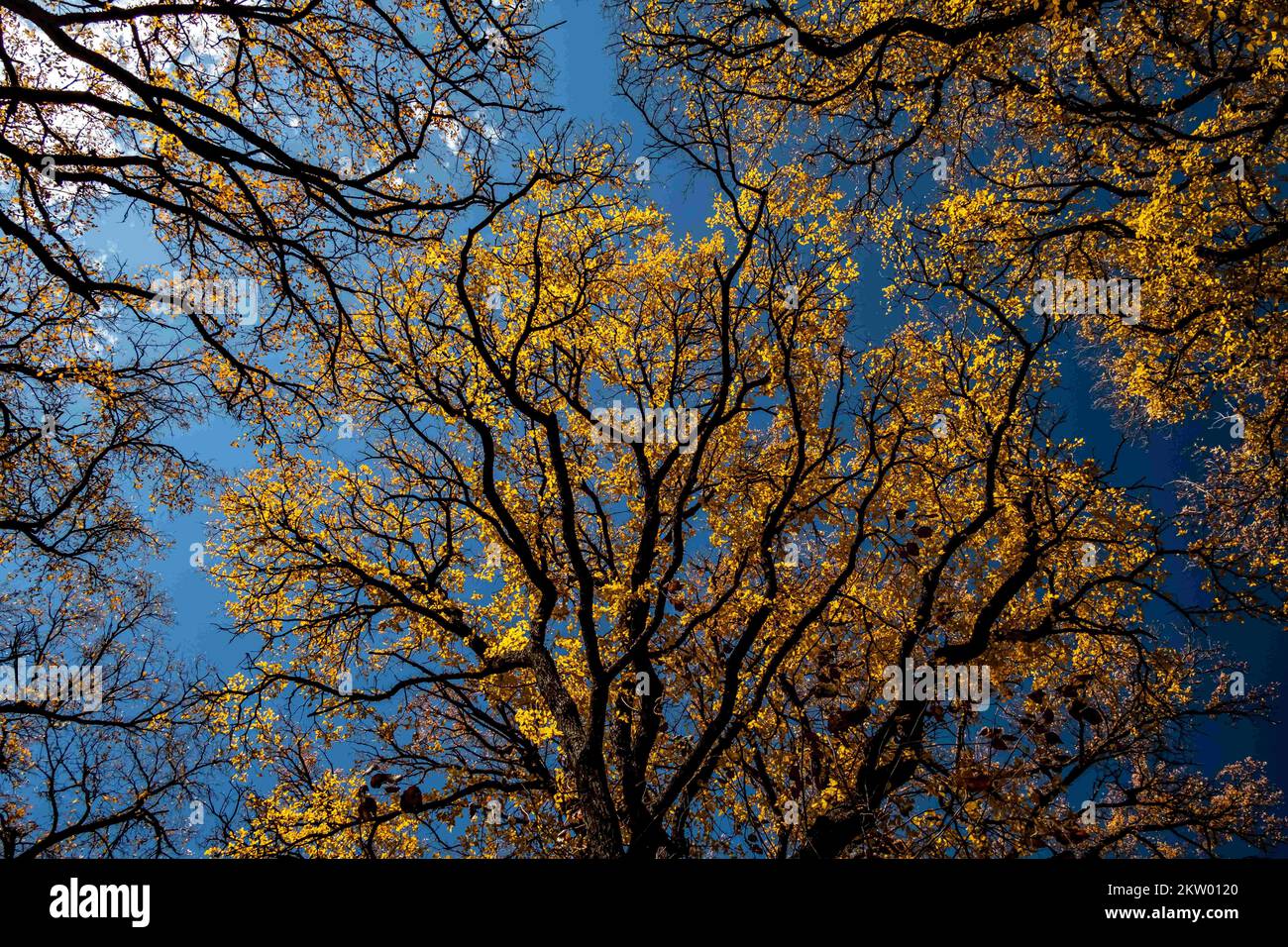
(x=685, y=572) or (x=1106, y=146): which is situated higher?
(x=1106, y=146)

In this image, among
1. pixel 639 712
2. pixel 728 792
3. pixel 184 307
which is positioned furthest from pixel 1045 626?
pixel 184 307

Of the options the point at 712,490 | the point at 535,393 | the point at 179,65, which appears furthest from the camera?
the point at 712,490

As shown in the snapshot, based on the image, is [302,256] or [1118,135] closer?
[302,256]

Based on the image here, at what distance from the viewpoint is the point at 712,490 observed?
1050 cm

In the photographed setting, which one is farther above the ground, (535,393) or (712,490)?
(535,393)

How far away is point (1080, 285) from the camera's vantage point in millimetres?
10133

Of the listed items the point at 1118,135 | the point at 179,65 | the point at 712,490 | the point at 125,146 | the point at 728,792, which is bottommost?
the point at 728,792

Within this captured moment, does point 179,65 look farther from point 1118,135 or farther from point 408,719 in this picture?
point 1118,135

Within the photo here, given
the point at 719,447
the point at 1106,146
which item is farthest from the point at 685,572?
the point at 1106,146

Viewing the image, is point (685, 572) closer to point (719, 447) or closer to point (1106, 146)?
point (719, 447)

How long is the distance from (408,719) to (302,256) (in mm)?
7797

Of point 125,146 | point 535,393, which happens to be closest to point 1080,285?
point 535,393
